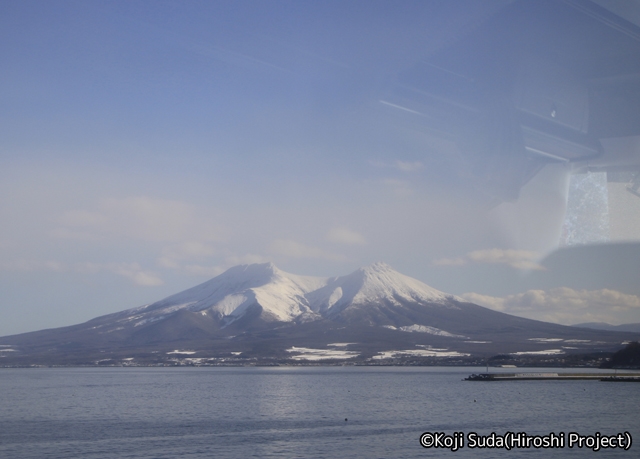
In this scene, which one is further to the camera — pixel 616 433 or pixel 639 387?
pixel 639 387

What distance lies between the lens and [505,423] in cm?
4666

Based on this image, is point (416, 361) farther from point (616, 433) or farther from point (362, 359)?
point (616, 433)

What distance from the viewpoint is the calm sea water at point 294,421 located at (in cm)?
3709

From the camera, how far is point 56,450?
37969mm

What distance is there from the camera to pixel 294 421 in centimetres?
4988

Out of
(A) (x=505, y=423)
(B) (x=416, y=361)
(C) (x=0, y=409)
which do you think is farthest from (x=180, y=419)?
(B) (x=416, y=361)

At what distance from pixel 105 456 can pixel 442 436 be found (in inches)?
787

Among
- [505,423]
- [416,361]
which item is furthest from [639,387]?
A: [416,361]

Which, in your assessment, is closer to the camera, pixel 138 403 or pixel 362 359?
pixel 138 403

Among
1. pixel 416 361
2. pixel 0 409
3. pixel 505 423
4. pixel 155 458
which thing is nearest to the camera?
pixel 155 458

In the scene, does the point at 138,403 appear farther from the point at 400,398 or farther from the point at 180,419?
the point at 400,398

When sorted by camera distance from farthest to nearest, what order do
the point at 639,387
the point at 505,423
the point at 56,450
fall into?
the point at 639,387 < the point at 505,423 < the point at 56,450

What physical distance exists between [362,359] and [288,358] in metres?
23.3

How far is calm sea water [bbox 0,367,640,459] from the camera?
3709 cm
